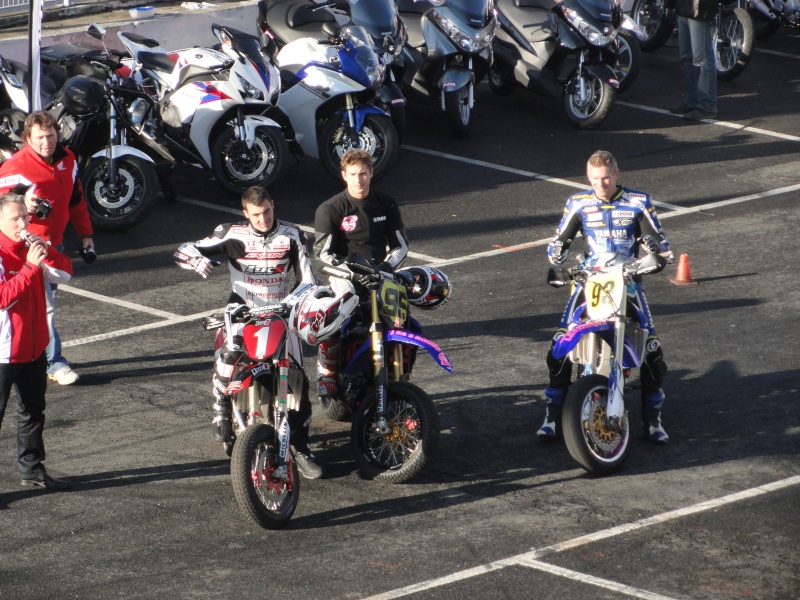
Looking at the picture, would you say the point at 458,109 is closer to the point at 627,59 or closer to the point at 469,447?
the point at 627,59

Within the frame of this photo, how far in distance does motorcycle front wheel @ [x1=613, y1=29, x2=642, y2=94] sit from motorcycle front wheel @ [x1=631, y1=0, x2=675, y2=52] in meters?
2.32

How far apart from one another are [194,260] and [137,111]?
5635mm

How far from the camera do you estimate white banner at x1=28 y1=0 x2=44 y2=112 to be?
1187 cm

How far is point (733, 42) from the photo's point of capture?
18.7 metres

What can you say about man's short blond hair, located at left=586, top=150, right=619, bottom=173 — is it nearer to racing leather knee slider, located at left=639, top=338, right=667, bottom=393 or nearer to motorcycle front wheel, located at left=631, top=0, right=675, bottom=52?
racing leather knee slider, located at left=639, top=338, right=667, bottom=393

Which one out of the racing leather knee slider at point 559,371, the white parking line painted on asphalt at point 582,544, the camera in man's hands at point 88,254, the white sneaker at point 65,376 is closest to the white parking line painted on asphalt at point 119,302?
the camera in man's hands at point 88,254

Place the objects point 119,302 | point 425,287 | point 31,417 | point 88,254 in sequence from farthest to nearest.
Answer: point 119,302 < point 88,254 < point 425,287 < point 31,417

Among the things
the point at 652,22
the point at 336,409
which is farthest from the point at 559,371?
the point at 652,22

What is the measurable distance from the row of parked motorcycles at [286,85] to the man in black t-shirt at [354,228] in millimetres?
4534

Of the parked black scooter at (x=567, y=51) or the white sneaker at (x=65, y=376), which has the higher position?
the parked black scooter at (x=567, y=51)

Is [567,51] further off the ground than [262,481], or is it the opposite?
[567,51]

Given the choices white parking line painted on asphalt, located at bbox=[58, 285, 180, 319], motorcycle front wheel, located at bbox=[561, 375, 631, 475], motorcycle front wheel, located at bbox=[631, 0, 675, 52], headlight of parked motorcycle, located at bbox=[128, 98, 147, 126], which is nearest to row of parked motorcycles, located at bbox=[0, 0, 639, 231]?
headlight of parked motorcycle, located at bbox=[128, 98, 147, 126]

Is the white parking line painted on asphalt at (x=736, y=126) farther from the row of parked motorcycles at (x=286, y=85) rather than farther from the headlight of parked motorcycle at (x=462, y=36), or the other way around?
the headlight of parked motorcycle at (x=462, y=36)

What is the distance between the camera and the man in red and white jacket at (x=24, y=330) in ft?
24.7
